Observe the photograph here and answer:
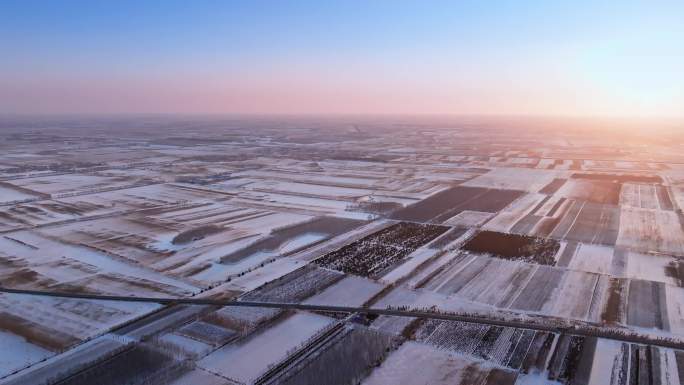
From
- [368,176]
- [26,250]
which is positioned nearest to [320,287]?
[26,250]

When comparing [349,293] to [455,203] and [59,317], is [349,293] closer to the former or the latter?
[59,317]

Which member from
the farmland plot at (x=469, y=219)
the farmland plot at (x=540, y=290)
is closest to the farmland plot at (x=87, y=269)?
the farmland plot at (x=540, y=290)

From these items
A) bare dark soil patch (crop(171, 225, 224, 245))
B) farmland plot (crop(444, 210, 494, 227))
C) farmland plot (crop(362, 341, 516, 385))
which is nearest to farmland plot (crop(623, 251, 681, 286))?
farmland plot (crop(444, 210, 494, 227))

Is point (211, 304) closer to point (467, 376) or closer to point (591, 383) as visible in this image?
point (467, 376)

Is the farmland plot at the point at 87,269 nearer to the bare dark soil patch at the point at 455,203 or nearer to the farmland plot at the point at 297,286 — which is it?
the farmland plot at the point at 297,286

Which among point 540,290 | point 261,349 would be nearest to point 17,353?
point 261,349

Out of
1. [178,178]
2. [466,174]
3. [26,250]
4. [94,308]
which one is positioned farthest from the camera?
[466,174]
